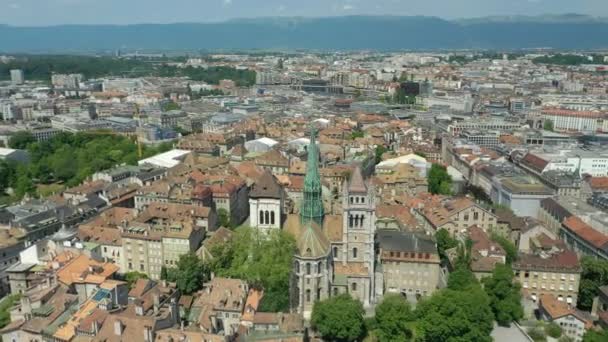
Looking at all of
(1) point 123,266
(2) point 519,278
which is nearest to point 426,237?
(2) point 519,278

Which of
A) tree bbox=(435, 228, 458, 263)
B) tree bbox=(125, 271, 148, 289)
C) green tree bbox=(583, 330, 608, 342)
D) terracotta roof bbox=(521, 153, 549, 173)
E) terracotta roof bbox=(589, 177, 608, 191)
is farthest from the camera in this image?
terracotta roof bbox=(521, 153, 549, 173)

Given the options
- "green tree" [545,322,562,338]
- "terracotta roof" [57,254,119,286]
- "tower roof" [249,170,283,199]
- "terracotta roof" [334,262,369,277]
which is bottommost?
"green tree" [545,322,562,338]

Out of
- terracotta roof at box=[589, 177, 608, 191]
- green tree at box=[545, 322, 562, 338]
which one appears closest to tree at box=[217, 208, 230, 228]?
green tree at box=[545, 322, 562, 338]

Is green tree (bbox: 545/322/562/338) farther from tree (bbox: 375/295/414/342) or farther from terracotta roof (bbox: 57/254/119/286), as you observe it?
terracotta roof (bbox: 57/254/119/286)

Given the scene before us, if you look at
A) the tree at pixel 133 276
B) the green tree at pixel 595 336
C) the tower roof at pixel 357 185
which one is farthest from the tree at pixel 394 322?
the tree at pixel 133 276

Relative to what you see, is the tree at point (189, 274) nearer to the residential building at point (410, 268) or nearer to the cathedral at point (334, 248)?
the cathedral at point (334, 248)

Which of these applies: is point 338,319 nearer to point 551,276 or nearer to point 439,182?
point 551,276
